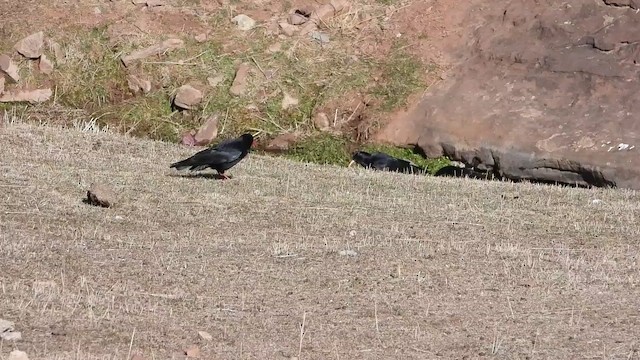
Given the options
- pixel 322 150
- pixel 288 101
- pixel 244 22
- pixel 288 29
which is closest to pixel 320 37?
pixel 288 29

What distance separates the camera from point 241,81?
20500 millimetres

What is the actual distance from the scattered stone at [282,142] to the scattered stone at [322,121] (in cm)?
46

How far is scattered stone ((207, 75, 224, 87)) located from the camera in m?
20.5

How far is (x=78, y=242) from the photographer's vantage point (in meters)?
9.66

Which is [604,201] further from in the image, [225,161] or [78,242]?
[78,242]

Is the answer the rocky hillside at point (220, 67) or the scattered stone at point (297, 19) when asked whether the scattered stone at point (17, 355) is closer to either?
the rocky hillside at point (220, 67)

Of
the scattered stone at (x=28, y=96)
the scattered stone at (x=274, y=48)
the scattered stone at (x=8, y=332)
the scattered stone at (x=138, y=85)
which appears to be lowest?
the scattered stone at (x=28, y=96)

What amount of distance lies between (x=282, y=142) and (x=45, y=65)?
15.3 ft

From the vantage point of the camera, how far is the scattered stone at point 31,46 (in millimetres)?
20719

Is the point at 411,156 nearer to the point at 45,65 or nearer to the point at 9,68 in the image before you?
the point at 45,65

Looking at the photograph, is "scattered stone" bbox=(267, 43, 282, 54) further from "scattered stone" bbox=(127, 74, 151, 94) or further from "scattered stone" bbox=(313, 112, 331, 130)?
"scattered stone" bbox=(127, 74, 151, 94)

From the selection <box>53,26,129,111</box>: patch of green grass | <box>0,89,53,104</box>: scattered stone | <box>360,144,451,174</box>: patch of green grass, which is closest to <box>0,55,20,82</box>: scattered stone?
<box>0,89,53,104</box>: scattered stone

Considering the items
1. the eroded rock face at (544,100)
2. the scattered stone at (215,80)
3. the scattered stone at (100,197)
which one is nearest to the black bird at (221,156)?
the scattered stone at (100,197)

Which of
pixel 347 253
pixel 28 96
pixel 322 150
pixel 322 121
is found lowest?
pixel 28 96
